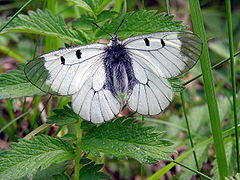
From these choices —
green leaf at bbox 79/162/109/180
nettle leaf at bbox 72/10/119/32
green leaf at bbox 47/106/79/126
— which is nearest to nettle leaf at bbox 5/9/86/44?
nettle leaf at bbox 72/10/119/32

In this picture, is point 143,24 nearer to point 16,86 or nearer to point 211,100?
point 211,100

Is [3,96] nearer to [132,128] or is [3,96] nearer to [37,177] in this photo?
[37,177]

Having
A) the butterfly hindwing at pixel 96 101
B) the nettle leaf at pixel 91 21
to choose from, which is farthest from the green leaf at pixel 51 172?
the nettle leaf at pixel 91 21

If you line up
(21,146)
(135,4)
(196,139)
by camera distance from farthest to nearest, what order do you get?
1. (135,4)
2. (196,139)
3. (21,146)

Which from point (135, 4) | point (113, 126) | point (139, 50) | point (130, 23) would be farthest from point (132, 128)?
point (135, 4)

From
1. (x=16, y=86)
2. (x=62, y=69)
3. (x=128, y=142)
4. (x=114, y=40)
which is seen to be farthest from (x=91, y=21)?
(x=128, y=142)

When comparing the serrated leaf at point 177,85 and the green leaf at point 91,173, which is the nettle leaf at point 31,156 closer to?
the green leaf at point 91,173
